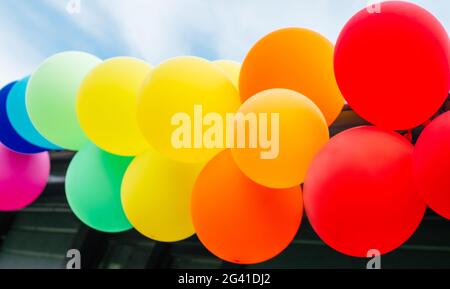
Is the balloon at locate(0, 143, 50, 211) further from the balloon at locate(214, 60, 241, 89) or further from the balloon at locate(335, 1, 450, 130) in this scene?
the balloon at locate(335, 1, 450, 130)

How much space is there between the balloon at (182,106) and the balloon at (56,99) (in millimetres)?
391

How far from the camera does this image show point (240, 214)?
0.99 meters

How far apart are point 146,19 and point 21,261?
7.74 ft

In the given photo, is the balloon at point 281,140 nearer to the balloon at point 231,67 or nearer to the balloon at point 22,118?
the balloon at point 231,67

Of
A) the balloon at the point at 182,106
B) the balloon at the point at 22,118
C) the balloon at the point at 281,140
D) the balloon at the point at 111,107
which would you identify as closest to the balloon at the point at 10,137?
the balloon at the point at 22,118

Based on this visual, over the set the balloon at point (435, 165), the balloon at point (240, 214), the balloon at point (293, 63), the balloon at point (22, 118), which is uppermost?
the balloon at point (293, 63)

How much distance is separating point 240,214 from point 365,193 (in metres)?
0.28

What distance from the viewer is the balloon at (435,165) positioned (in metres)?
0.81

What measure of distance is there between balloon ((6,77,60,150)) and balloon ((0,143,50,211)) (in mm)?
131

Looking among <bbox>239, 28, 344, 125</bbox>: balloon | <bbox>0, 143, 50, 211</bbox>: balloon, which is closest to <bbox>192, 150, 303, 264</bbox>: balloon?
<bbox>239, 28, 344, 125</bbox>: balloon

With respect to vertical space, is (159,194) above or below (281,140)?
below

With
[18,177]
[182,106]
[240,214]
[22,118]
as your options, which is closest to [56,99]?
[22,118]

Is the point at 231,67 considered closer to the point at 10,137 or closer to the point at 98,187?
the point at 98,187
